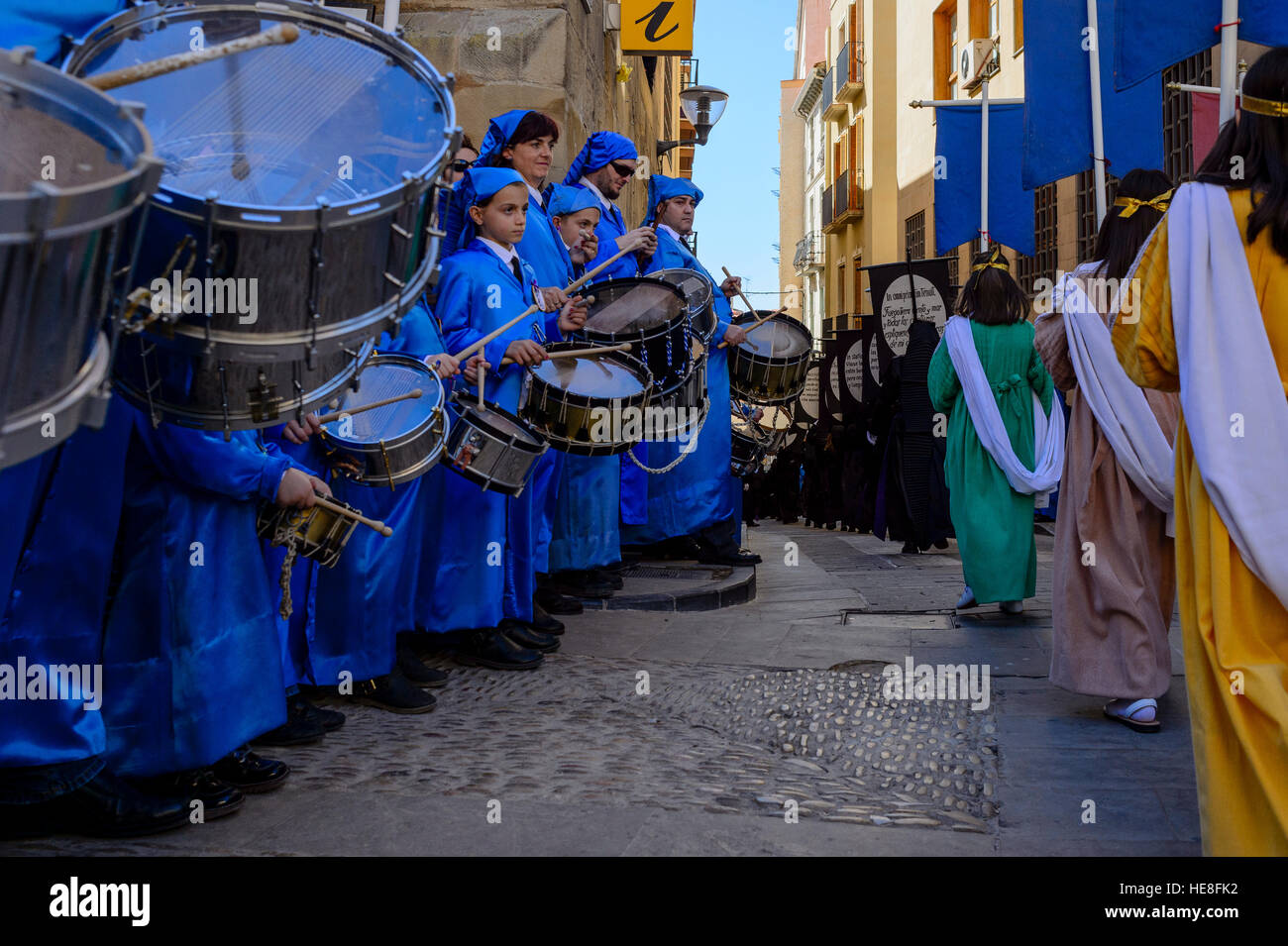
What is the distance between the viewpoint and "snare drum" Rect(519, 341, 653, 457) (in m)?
4.84

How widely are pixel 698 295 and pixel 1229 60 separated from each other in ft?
11.6

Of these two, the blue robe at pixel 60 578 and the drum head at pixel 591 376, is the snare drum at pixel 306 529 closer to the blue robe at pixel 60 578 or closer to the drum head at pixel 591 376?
the blue robe at pixel 60 578

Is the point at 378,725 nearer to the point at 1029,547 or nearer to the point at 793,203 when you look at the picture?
the point at 1029,547

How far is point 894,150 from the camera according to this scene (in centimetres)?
2889

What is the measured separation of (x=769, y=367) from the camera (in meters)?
8.18

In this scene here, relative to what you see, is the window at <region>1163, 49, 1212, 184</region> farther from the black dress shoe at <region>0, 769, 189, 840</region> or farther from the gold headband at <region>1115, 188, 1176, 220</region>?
Result: the black dress shoe at <region>0, 769, 189, 840</region>

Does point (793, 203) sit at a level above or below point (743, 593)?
above

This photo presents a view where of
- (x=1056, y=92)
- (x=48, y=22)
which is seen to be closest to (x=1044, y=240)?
(x=1056, y=92)

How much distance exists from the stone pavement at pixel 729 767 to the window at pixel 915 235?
1903cm

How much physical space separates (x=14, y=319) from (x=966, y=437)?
225 inches

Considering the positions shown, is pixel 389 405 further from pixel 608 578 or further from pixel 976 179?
pixel 976 179

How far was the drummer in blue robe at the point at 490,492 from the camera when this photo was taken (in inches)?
198

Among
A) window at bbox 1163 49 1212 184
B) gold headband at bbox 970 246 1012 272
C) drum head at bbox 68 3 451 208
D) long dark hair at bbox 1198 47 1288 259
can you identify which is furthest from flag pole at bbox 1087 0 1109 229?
drum head at bbox 68 3 451 208
